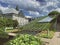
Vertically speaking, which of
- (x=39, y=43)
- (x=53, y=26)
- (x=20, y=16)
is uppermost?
(x=39, y=43)

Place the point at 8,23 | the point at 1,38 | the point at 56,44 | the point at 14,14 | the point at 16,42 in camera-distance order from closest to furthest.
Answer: the point at 16,42, the point at 56,44, the point at 1,38, the point at 8,23, the point at 14,14

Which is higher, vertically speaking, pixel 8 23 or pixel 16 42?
pixel 16 42

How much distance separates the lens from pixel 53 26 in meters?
22.2

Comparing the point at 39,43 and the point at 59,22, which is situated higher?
the point at 39,43

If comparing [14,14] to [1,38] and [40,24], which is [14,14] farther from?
[1,38]

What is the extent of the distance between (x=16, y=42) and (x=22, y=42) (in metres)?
0.27

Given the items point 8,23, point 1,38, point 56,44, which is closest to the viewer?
point 56,44

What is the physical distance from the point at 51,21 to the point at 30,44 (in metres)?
16.7

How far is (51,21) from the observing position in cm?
2325

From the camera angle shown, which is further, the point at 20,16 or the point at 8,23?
the point at 20,16

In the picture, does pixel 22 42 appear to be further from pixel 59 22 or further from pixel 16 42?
pixel 59 22

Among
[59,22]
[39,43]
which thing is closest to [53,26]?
[59,22]

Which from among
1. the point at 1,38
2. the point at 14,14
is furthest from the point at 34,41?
the point at 14,14

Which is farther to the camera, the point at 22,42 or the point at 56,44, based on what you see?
the point at 56,44
